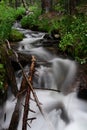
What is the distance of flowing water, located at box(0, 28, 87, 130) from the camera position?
6543mm

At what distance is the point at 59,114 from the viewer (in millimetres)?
6910

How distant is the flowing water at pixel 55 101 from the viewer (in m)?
6.54

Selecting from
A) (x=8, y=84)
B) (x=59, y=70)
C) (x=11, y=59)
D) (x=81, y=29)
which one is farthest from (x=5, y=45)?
(x=81, y=29)

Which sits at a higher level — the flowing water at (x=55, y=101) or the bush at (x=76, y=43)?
the bush at (x=76, y=43)

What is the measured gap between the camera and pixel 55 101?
7.41m

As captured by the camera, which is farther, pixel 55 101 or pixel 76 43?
pixel 76 43

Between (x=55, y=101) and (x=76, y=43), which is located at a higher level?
(x=76, y=43)

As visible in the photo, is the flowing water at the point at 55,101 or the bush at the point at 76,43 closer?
the flowing water at the point at 55,101

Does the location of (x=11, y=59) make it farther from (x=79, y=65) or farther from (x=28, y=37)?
(x=28, y=37)

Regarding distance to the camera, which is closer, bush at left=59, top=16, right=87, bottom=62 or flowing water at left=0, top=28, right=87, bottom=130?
flowing water at left=0, top=28, right=87, bottom=130

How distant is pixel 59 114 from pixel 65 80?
1678 mm

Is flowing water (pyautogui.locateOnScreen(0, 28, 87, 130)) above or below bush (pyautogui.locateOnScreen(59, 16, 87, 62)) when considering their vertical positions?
below

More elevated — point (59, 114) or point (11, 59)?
point (11, 59)

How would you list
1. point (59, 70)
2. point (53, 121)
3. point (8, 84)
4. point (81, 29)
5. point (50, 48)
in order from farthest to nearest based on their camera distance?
point (50, 48) < point (81, 29) < point (59, 70) < point (8, 84) < point (53, 121)
